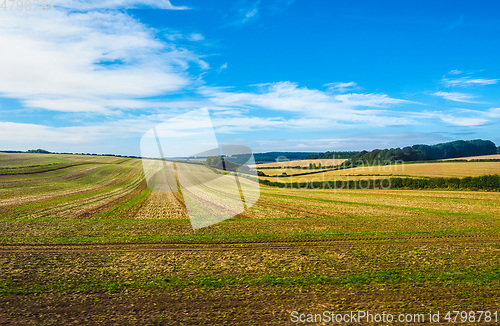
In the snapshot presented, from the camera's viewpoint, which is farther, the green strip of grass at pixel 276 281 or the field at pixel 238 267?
the green strip of grass at pixel 276 281

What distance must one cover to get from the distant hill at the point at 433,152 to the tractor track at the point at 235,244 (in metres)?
67.5

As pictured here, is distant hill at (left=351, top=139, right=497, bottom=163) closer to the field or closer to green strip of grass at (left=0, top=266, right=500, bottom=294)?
the field

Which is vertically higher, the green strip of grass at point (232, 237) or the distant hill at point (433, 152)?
the distant hill at point (433, 152)

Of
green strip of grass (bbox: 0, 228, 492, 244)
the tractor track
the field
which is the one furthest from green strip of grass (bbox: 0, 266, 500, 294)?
green strip of grass (bbox: 0, 228, 492, 244)

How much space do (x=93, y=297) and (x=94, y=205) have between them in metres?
22.6

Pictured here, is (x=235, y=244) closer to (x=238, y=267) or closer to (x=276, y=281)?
(x=238, y=267)

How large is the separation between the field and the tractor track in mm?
52

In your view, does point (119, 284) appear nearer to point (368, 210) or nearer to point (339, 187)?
point (368, 210)

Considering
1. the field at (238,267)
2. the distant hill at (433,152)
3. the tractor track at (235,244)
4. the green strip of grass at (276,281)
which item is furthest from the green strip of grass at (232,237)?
the distant hill at (433,152)

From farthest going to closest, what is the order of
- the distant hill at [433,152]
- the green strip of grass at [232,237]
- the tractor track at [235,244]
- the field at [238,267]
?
the distant hill at [433,152] → the green strip of grass at [232,237] → the tractor track at [235,244] → the field at [238,267]

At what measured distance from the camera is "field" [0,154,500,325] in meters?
9.04

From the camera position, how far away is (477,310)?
8.72 m

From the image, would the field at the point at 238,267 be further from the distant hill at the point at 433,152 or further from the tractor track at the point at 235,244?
the distant hill at the point at 433,152

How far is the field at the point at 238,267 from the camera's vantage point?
9039 millimetres
